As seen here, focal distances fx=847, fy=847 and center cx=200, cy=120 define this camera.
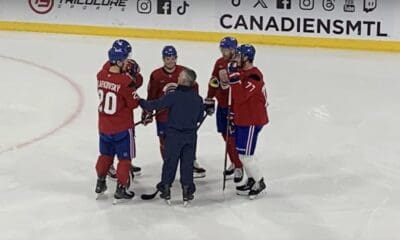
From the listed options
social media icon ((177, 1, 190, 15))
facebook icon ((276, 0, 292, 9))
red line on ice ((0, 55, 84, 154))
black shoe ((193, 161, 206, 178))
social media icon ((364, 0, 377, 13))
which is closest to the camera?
black shoe ((193, 161, 206, 178))

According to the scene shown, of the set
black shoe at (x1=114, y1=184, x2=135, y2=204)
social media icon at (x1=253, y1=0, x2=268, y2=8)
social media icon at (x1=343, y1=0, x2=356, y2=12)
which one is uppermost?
social media icon at (x1=253, y1=0, x2=268, y2=8)

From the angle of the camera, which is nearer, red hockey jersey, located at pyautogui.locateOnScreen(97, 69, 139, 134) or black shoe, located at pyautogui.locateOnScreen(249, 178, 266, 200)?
red hockey jersey, located at pyautogui.locateOnScreen(97, 69, 139, 134)

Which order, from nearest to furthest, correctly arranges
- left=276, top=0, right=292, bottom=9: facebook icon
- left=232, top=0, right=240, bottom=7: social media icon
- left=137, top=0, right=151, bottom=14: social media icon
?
1. left=276, top=0, right=292, bottom=9: facebook icon
2. left=232, top=0, right=240, bottom=7: social media icon
3. left=137, top=0, right=151, bottom=14: social media icon

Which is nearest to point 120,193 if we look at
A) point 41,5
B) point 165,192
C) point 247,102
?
point 165,192

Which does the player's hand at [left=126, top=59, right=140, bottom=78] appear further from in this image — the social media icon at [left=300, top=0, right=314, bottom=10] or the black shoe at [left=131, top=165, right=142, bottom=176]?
the social media icon at [left=300, top=0, right=314, bottom=10]

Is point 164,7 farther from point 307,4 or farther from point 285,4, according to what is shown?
point 307,4

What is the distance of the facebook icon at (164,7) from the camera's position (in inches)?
410

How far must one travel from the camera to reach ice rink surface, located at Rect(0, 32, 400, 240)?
4504mm

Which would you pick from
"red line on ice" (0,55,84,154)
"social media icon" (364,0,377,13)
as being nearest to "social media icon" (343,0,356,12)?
"social media icon" (364,0,377,13)

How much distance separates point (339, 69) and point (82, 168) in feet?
13.1

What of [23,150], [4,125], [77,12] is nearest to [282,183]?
[23,150]

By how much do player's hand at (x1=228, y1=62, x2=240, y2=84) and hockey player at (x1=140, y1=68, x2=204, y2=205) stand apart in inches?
8.2

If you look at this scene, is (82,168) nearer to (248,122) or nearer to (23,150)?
(23,150)

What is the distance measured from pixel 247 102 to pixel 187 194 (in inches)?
24.4
